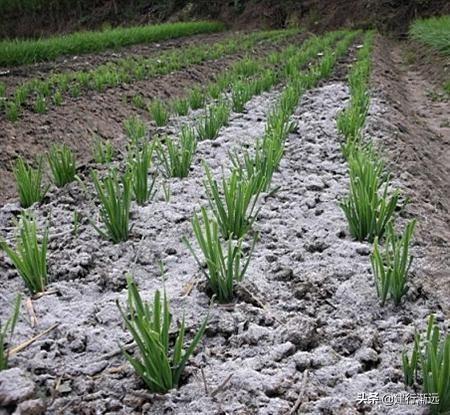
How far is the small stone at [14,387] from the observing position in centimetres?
111

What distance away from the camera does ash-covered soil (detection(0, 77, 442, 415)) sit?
117 centimetres

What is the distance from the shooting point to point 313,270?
1.67 meters

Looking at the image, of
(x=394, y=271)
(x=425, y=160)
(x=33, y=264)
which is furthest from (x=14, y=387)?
(x=425, y=160)

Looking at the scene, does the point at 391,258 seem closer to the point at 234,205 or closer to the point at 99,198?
the point at 234,205

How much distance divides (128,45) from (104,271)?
366 inches

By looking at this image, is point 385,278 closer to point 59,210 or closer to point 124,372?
point 124,372

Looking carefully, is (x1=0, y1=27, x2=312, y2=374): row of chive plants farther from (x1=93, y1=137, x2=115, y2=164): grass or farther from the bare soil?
the bare soil

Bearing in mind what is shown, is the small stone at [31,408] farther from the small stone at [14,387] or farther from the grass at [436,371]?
the grass at [436,371]

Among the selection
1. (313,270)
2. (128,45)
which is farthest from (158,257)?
(128,45)

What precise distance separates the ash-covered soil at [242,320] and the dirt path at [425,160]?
80mm

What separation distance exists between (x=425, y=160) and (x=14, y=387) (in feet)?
8.45

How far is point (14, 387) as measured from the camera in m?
1.13

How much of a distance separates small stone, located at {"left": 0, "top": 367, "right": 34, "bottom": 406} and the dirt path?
3.44 ft

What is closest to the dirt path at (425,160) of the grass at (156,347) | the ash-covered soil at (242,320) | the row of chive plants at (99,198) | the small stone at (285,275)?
the ash-covered soil at (242,320)
